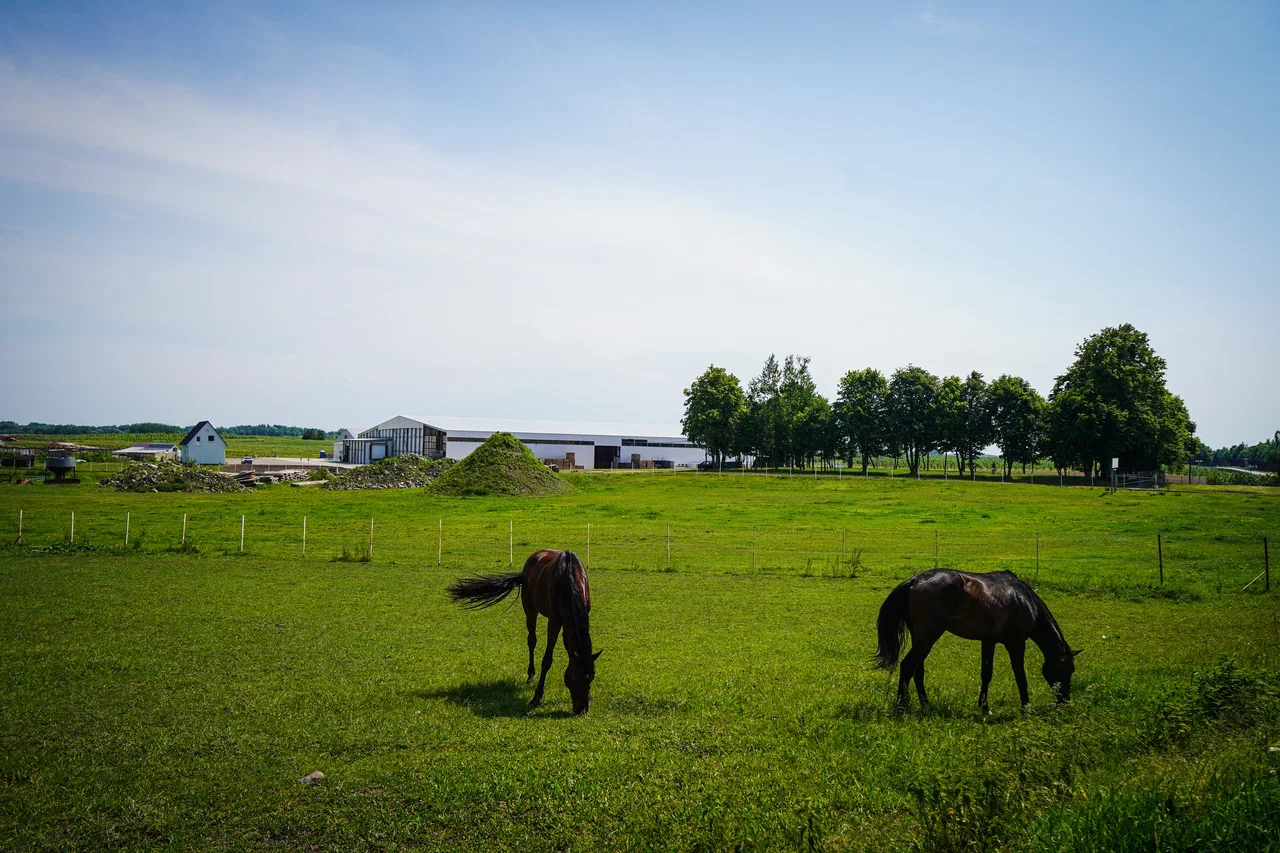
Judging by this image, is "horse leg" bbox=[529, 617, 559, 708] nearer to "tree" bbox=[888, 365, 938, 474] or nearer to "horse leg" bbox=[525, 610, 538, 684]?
"horse leg" bbox=[525, 610, 538, 684]

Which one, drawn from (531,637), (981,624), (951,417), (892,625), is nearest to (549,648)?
(531,637)

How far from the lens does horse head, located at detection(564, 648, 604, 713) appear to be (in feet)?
35.0

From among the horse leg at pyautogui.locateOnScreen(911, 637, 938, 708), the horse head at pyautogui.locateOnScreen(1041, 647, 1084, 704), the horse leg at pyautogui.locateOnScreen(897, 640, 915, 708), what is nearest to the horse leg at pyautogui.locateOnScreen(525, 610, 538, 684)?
the horse leg at pyautogui.locateOnScreen(897, 640, 915, 708)

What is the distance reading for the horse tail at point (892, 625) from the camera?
1105 cm

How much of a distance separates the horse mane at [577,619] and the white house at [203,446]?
316ft

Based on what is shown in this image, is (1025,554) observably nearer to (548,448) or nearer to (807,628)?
(807,628)

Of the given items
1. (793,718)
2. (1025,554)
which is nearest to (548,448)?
(1025,554)

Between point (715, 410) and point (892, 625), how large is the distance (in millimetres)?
82167

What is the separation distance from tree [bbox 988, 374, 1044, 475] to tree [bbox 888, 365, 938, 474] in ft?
21.7

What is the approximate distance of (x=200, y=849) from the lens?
662cm

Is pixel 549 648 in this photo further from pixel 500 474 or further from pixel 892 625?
pixel 500 474

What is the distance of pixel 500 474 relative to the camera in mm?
57344

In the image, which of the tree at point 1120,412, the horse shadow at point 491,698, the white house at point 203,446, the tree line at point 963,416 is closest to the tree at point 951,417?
the tree line at point 963,416

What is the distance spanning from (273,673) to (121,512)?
1453 inches
